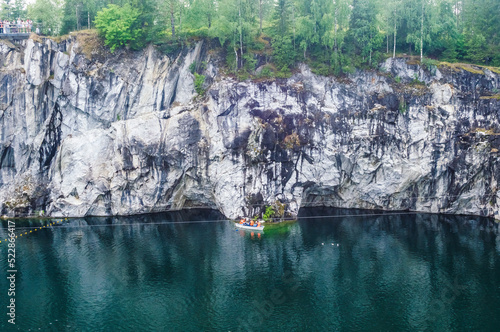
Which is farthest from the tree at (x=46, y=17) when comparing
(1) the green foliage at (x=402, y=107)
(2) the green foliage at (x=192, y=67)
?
(1) the green foliage at (x=402, y=107)

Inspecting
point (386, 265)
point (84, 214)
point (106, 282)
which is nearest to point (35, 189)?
point (84, 214)

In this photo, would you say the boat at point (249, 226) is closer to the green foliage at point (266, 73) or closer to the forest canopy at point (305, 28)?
the green foliage at point (266, 73)

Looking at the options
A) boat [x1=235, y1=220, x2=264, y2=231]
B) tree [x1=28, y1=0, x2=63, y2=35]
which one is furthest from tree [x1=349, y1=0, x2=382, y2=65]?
tree [x1=28, y1=0, x2=63, y2=35]

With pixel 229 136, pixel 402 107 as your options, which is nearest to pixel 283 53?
pixel 229 136

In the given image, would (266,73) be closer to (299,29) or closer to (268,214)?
(299,29)

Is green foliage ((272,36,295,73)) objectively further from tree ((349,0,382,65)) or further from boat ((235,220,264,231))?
boat ((235,220,264,231))
